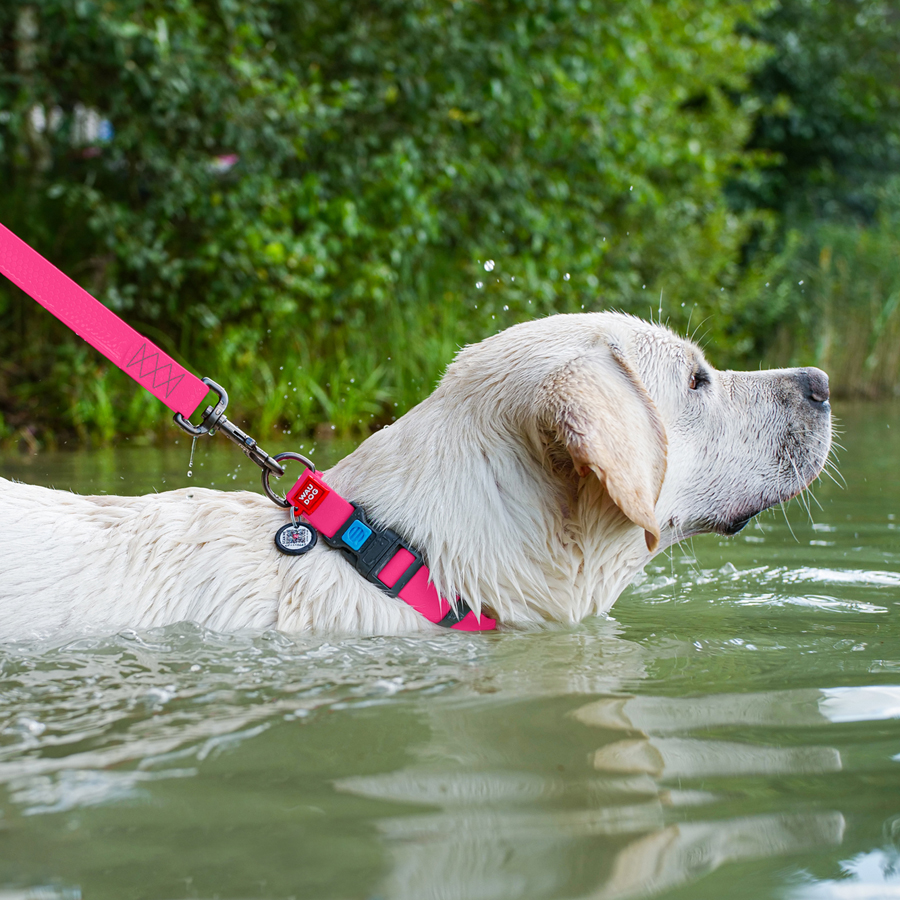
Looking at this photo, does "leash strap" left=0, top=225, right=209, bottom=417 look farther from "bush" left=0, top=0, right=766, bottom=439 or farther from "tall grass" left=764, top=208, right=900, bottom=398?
"tall grass" left=764, top=208, right=900, bottom=398

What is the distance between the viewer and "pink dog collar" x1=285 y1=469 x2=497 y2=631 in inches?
108

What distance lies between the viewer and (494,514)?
279 cm

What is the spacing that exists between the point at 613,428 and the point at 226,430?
1113 mm

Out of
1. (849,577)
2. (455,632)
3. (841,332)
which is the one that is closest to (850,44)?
(841,332)

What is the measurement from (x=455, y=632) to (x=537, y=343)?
85cm

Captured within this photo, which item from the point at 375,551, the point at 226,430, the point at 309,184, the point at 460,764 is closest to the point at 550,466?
the point at 375,551

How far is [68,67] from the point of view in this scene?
9000 mm

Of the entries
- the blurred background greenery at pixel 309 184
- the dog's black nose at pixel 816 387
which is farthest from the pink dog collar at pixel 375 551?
the blurred background greenery at pixel 309 184

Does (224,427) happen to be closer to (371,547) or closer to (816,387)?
A: (371,547)

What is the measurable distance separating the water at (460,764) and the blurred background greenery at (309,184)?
6310mm

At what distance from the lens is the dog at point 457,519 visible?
270cm

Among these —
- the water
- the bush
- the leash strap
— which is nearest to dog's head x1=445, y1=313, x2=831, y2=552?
the water

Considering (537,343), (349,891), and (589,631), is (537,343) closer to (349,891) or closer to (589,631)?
(589,631)

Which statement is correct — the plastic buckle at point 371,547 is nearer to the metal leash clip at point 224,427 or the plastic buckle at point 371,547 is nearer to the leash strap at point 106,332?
the metal leash clip at point 224,427
